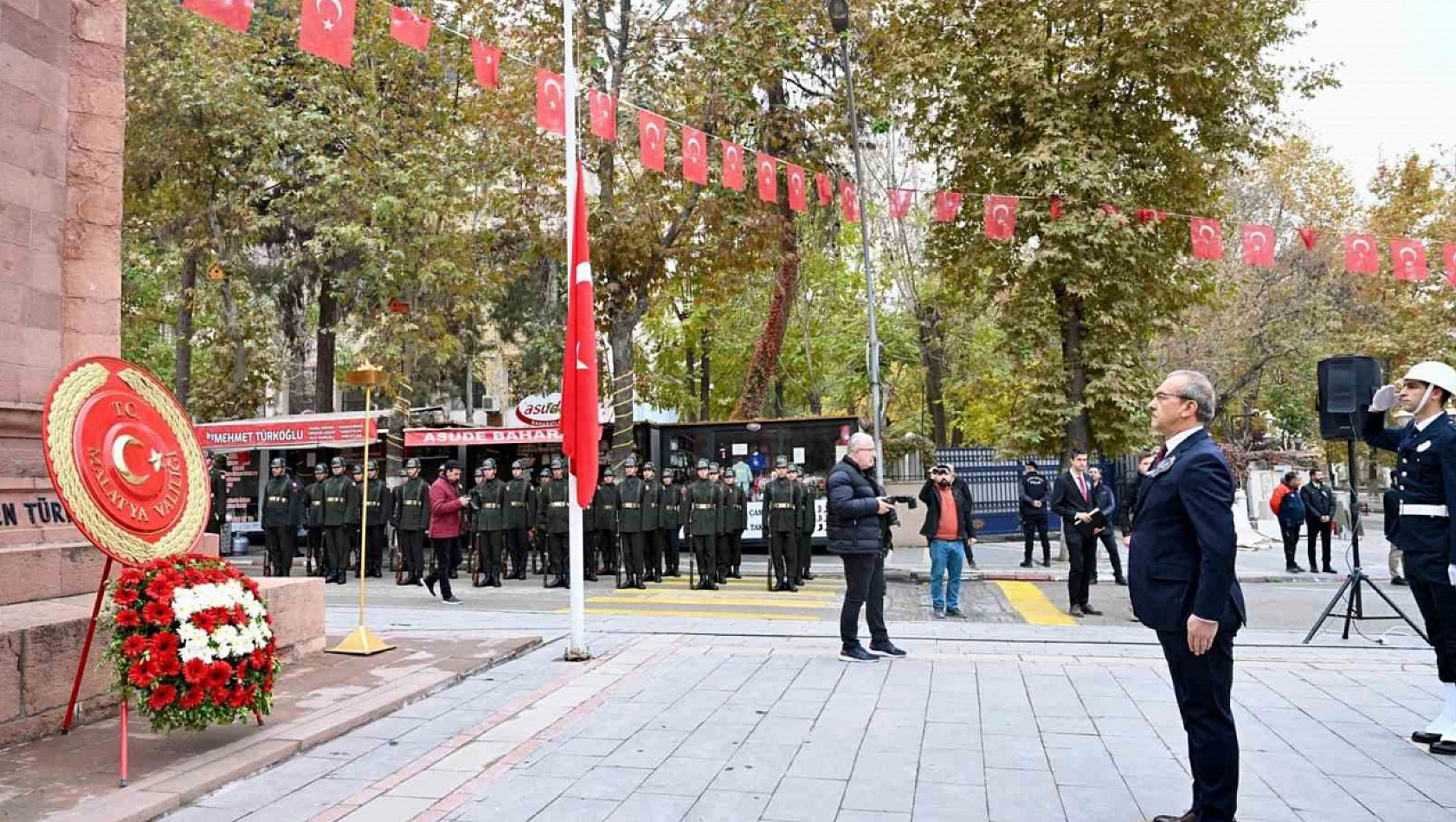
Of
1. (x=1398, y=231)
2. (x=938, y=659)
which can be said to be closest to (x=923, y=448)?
(x=938, y=659)

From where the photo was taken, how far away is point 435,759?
18.7 ft

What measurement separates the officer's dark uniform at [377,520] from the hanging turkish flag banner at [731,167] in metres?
7.90

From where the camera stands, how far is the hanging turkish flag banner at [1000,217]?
1805 centimetres

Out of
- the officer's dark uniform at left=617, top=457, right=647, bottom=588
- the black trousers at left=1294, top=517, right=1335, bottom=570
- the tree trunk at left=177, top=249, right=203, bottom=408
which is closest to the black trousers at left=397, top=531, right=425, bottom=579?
the officer's dark uniform at left=617, top=457, right=647, bottom=588

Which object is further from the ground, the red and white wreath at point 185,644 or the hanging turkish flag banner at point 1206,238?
the hanging turkish flag banner at point 1206,238

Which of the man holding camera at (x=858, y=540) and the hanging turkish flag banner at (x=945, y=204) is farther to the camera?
the hanging turkish flag banner at (x=945, y=204)

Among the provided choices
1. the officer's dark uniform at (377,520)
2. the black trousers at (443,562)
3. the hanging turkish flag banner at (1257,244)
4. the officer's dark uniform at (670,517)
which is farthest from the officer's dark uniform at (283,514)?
the hanging turkish flag banner at (1257,244)

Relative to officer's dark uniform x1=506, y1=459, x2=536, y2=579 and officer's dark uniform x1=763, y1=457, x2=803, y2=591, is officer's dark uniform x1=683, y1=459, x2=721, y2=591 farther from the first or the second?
officer's dark uniform x1=506, y1=459, x2=536, y2=579

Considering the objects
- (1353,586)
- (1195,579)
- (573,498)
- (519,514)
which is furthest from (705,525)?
(1195,579)

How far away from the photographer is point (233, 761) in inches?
217

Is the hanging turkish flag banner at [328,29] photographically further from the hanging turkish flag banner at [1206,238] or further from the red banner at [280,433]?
the red banner at [280,433]

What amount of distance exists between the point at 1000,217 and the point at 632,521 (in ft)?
27.7

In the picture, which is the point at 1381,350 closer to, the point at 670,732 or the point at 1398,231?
the point at 1398,231

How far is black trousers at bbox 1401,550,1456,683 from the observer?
19.0 feet
